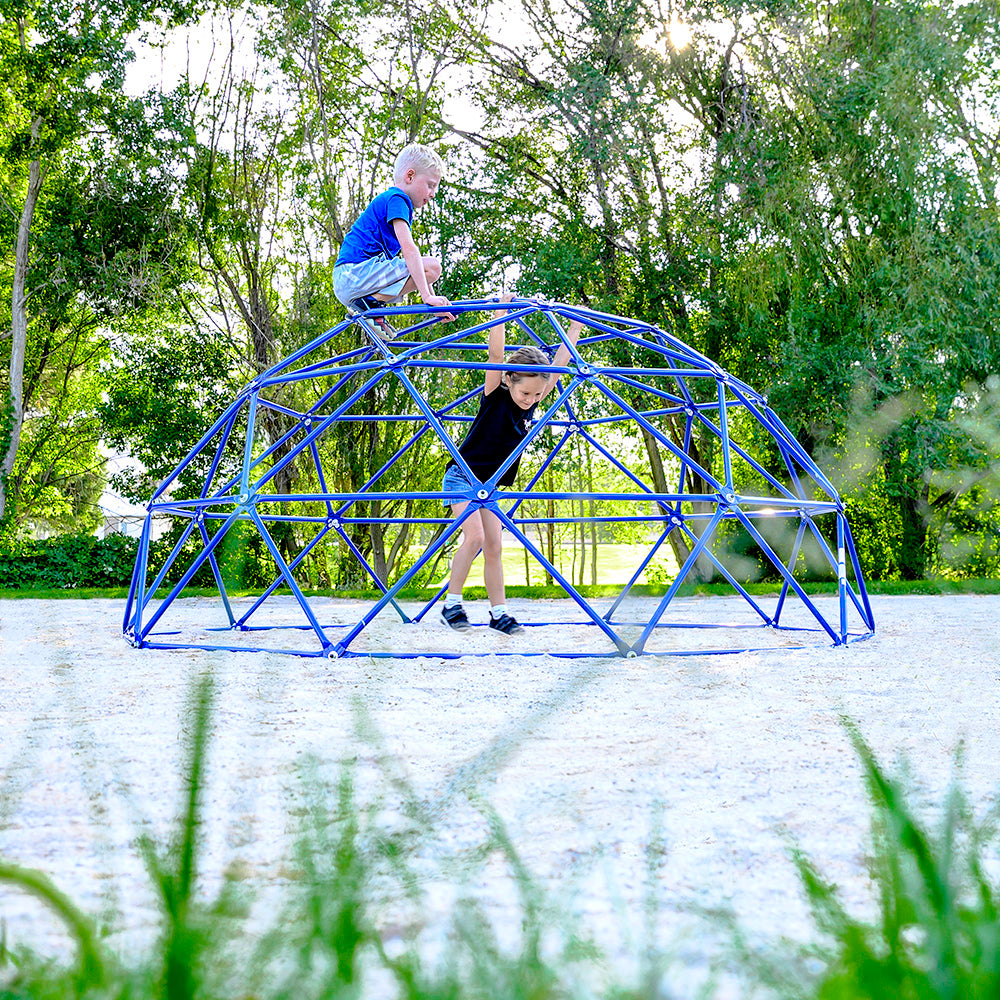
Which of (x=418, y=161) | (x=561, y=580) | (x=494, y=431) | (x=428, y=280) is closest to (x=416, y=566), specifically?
(x=561, y=580)

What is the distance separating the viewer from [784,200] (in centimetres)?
1072

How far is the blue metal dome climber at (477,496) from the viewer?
3.84 metres

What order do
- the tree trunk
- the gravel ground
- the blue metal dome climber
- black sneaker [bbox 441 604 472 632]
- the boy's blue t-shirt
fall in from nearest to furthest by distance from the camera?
the gravel ground < the blue metal dome climber < the boy's blue t-shirt < black sneaker [bbox 441 604 472 632] < the tree trunk

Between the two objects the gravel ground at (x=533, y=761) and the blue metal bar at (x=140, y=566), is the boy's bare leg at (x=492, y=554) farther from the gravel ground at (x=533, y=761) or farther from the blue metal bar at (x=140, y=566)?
the blue metal bar at (x=140, y=566)

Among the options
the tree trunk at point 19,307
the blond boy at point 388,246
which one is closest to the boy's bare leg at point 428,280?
the blond boy at point 388,246

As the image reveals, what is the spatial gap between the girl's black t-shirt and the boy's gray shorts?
2.52 ft

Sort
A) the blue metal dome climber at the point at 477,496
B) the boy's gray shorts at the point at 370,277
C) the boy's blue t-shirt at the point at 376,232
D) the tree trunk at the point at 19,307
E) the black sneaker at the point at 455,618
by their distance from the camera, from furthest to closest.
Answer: the tree trunk at the point at 19,307, the black sneaker at the point at 455,618, the boy's blue t-shirt at the point at 376,232, the boy's gray shorts at the point at 370,277, the blue metal dome climber at the point at 477,496

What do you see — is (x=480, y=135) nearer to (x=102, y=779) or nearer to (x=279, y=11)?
(x=279, y=11)

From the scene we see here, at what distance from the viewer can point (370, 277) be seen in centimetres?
423

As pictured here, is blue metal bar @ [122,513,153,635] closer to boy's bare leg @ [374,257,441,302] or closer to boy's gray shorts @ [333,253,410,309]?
boy's gray shorts @ [333,253,410,309]

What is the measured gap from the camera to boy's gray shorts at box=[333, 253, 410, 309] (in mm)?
4230

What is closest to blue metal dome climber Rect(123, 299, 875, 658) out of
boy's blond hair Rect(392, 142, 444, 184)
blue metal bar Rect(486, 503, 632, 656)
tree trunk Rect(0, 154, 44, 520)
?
blue metal bar Rect(486, 503, 632, 656)

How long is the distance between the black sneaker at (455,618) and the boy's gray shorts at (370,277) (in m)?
1.58

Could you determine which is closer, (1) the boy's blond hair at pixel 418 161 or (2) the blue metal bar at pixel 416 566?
(2) the blue metal bar at pixel 416 566
